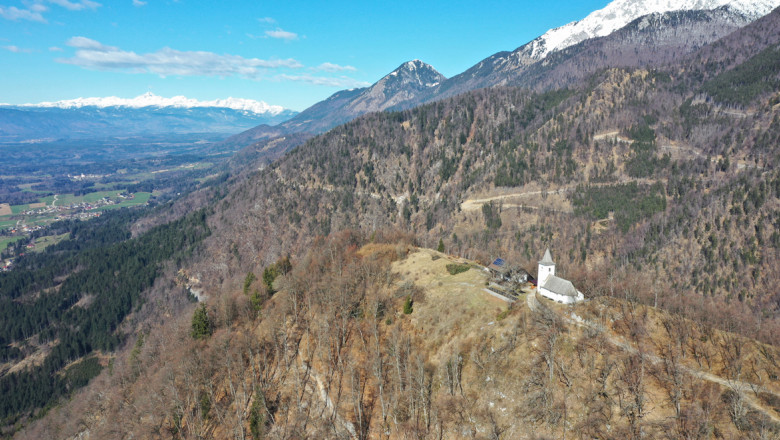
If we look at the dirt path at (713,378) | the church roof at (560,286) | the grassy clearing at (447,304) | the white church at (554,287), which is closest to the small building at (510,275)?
the grassy clearing at (447,304)

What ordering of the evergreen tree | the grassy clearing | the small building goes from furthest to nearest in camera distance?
1. the small building
2. the evergreen tree
3. the grassy clearing

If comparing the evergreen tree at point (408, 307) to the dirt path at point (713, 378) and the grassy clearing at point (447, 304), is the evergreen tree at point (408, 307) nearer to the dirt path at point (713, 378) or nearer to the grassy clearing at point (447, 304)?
the grassy clearing at point (447, 304)

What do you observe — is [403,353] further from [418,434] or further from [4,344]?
[4,344]

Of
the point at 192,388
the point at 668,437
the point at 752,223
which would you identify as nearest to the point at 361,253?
the point at 192,388

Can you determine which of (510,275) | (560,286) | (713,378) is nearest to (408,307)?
(510,275)

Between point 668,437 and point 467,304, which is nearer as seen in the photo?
point 668,437

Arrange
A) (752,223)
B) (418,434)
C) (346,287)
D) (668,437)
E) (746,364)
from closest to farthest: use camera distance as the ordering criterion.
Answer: (668,437) < (746,364) < (418,434) < (346,287) < (752,223)

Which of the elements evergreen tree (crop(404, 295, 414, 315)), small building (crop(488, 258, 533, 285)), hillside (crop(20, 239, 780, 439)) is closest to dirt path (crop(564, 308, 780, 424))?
hillside (crop(20, 239, 780, 439))

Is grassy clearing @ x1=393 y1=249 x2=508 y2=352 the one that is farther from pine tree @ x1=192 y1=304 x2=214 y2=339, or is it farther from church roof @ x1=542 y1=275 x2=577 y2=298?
pine tree @ x1=192 y1=304 x2=214 y2=339
